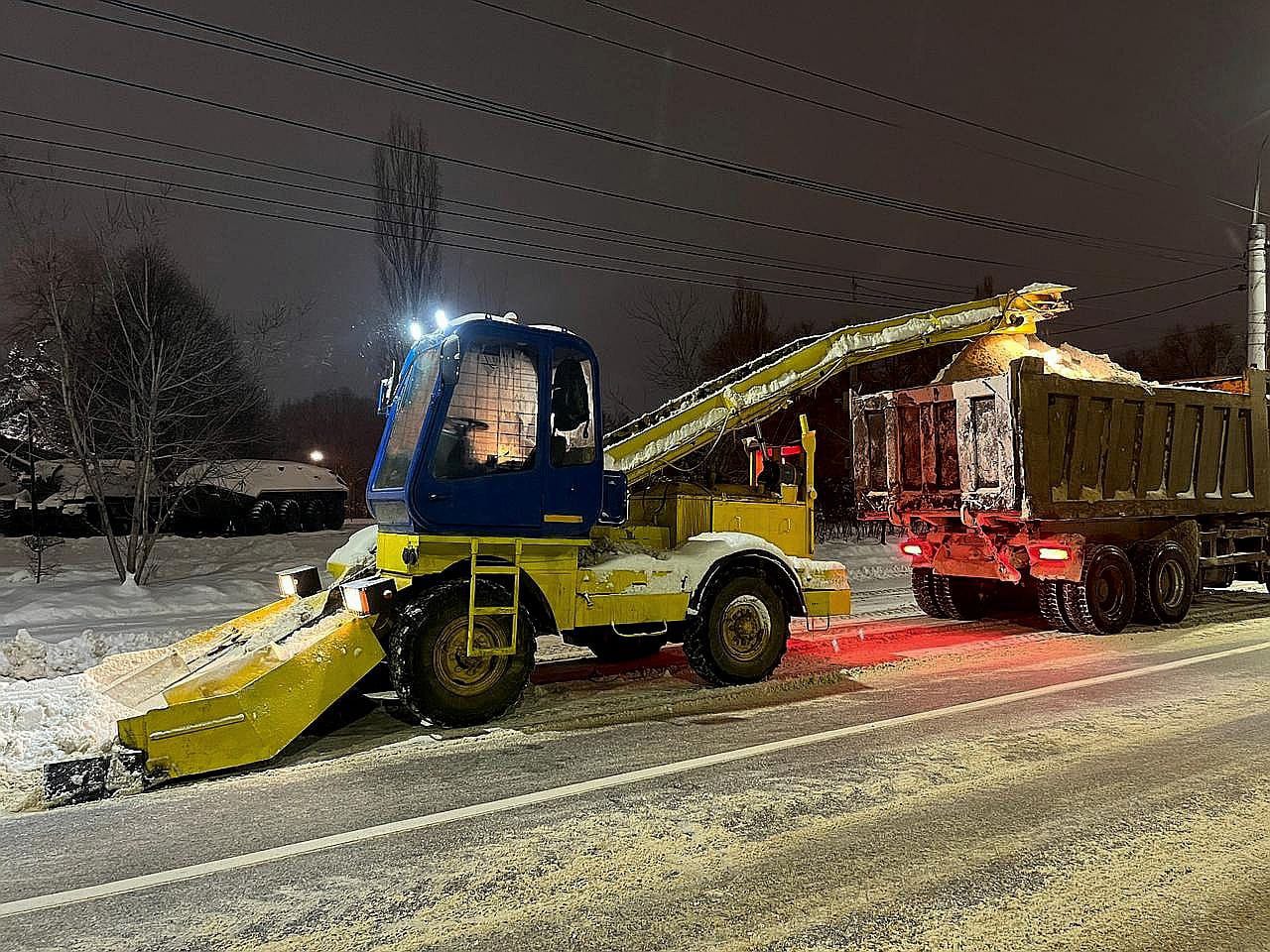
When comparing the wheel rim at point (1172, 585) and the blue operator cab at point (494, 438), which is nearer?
the blue operator cab at point (494, 438)

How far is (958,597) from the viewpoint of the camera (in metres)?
12.4

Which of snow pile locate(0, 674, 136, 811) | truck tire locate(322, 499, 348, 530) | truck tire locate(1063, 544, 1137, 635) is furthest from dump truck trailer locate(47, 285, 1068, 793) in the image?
truck tire locate(322, 499, 348, 530)

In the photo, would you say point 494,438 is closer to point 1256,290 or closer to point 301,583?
point 301,583

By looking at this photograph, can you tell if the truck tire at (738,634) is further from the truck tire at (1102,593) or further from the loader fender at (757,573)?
the truck tire at (1102,593)

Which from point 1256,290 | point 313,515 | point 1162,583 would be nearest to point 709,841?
point 1162,583

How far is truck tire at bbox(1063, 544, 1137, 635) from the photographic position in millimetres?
10953

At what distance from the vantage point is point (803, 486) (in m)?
9.39

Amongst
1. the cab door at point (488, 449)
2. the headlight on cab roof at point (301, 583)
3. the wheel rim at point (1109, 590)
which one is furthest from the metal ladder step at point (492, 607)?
the wheel rim at point (1109, 590)

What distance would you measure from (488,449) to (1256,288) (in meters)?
16.7

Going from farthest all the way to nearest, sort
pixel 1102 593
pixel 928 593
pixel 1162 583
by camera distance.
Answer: pixel 928 593
pixel 1162 583
pixel 1102 593

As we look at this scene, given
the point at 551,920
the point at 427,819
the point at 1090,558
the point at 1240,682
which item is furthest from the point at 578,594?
the point at 1090,558

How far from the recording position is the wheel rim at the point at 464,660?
22.1ft

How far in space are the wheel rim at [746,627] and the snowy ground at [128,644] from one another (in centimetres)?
38

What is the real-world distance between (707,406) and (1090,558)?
5.11m
